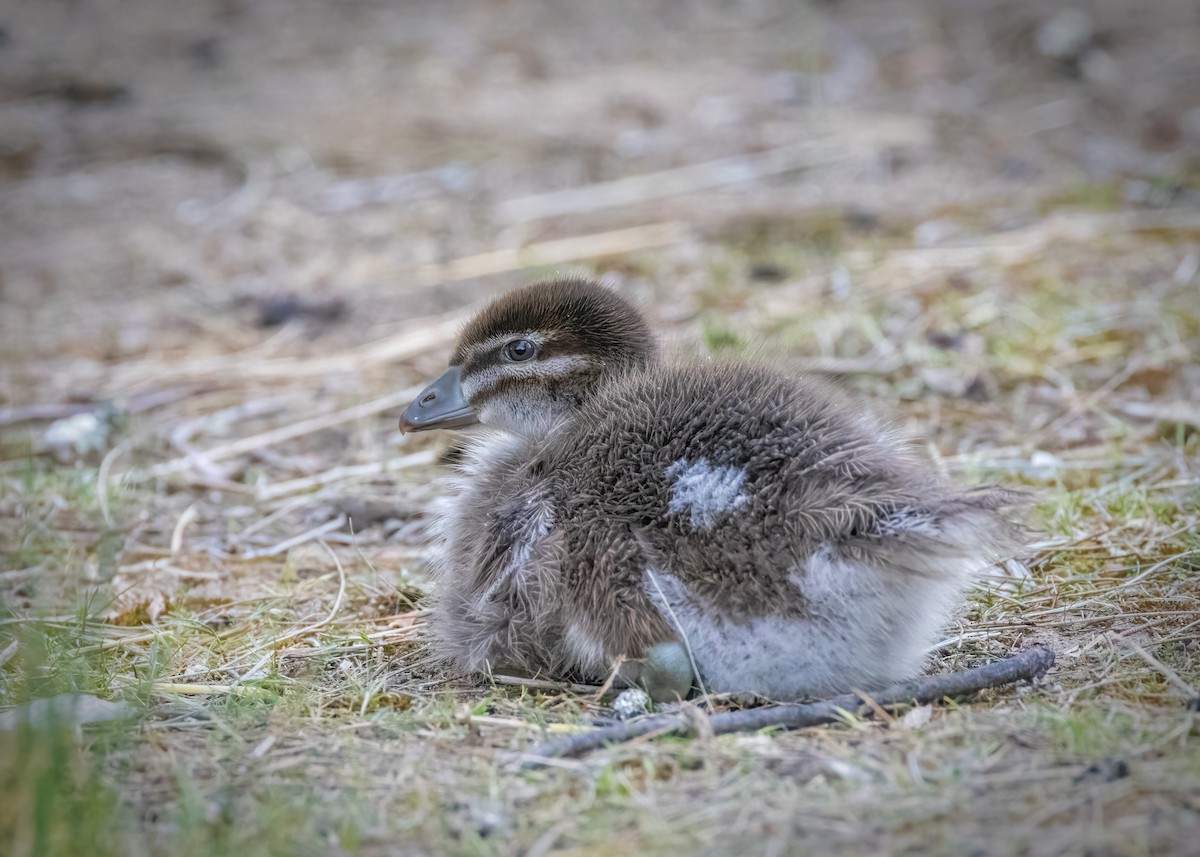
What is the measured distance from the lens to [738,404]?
10.6ft

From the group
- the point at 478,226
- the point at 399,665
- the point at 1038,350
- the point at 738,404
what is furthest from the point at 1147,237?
the point at 399,665

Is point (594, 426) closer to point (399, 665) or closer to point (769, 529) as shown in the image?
point (769, 529)

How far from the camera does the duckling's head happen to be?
3748 millimetres

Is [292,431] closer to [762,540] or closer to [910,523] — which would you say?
[762,540]

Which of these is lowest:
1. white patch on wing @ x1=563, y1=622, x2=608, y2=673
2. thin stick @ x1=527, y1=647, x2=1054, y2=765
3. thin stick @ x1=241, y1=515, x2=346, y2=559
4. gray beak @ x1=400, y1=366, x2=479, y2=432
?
thin stick @ x1=527, y1=647, x2=1054, y2=765

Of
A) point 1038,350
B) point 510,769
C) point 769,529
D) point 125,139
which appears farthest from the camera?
point 125,139

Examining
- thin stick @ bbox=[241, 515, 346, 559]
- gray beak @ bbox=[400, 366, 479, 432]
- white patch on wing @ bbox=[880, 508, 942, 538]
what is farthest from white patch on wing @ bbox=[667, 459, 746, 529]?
thin stick @ bbox=[241, 515, 346, 559]

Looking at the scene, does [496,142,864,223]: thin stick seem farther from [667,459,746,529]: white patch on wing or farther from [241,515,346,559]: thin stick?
[667,459,746,529]: white patch on wing

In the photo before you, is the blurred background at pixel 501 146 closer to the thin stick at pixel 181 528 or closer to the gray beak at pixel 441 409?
the thin stick at pixel 181 528

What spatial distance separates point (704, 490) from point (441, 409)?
108cm

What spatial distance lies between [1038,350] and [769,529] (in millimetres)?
3322

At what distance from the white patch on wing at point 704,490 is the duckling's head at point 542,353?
2.09ft

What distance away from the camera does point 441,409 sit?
153 inches

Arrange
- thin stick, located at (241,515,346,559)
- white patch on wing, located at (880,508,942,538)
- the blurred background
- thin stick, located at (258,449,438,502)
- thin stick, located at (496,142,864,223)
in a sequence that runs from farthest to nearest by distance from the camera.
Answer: thin stick, located at (496,142,864,223), the blurred background, thin stick, located at (258,449,438,502), thin stick, located at (241,515,346,559), white patch on wing, located at (880,508,942,538)
